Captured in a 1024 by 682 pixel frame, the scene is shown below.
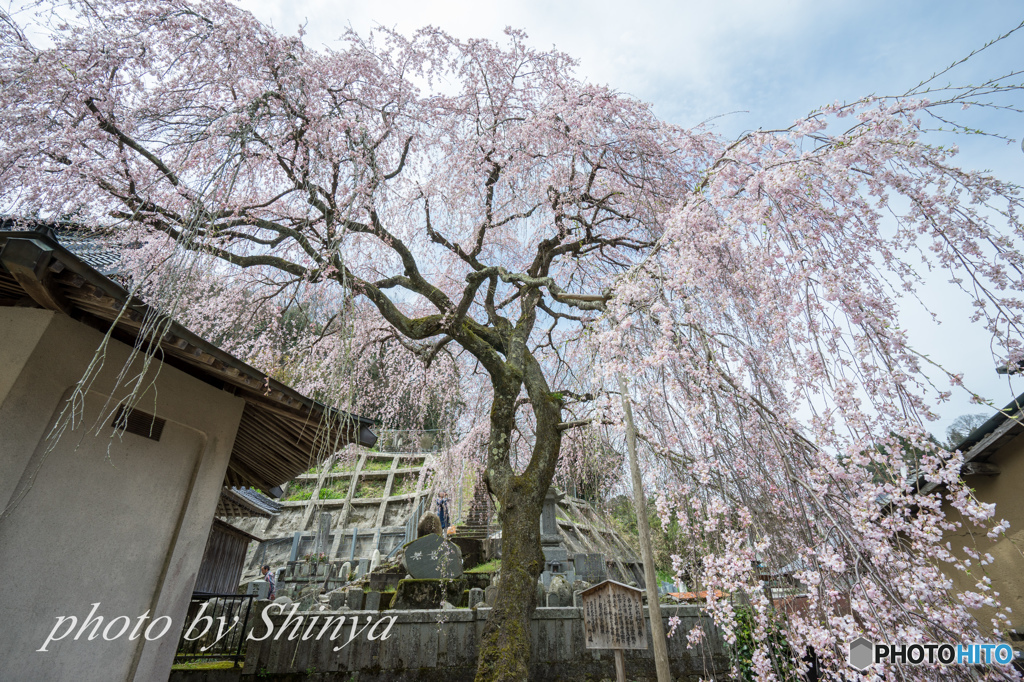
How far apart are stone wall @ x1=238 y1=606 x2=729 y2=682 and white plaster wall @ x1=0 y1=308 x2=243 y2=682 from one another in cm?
224

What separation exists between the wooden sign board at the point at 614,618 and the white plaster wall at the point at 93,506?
449cm

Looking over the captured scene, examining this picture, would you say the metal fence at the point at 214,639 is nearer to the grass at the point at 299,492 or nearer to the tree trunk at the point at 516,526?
the tree trunk at the point at 516,526

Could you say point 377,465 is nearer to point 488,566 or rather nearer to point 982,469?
point 488,566

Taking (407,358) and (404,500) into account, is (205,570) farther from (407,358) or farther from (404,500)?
(404,500)

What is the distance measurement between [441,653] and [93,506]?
4.88 m

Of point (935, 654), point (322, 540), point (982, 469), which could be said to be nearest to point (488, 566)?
point (322, 540)

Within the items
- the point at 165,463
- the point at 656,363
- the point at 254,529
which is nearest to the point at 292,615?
the point at 165,463

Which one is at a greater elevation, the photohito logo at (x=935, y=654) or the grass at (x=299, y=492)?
the grass at (x=299, y=492)

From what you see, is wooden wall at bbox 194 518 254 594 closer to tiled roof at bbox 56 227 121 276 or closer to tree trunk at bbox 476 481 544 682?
tiled roof at bbox 56 227 121 276

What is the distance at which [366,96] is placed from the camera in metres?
6.43

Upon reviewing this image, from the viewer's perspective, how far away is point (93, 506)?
383cm

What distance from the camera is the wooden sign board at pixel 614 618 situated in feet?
18.5

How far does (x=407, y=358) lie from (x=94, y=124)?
5793 millimetres

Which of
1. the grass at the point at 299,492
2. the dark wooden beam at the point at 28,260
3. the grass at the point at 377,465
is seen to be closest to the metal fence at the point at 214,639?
the dark wooden beam at the point at 28,260
